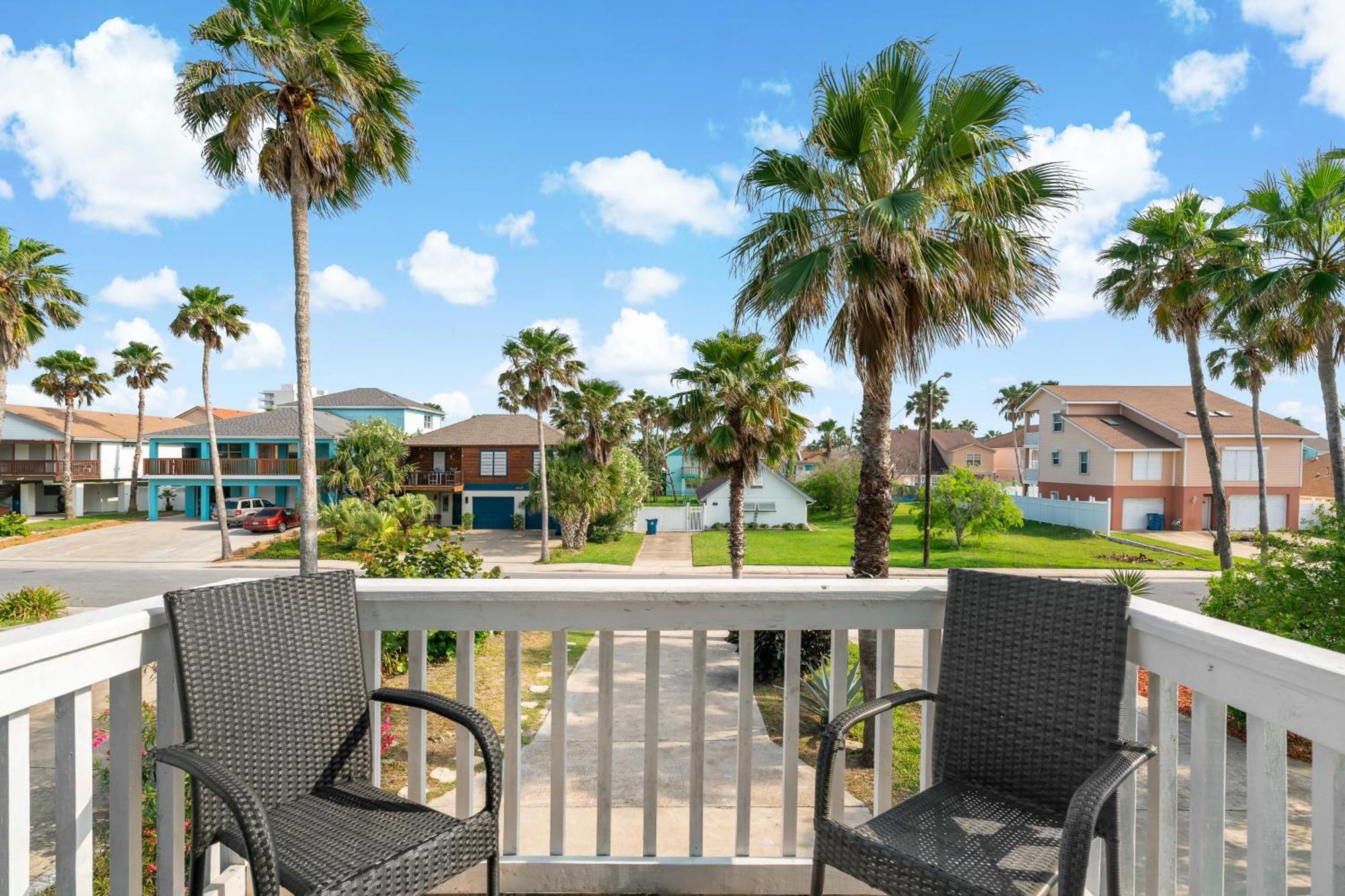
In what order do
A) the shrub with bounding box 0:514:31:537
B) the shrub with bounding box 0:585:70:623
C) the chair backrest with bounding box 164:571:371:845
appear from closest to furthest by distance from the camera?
the chair backrest with bounding box 164:571:371:845, the shrub with bounding box 0:585:70:623, the shrub with bounding box 0:514:31:537

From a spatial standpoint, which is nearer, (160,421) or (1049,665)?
(1049,665)

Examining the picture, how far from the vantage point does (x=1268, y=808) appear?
128 cm

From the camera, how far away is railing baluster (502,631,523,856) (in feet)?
6.40

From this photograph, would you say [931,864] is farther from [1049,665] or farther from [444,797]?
[444,797]

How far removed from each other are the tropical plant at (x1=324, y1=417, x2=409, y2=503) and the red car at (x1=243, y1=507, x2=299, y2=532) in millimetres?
1910

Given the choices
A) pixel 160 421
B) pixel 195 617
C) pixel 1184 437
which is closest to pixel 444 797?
pixel 195 617

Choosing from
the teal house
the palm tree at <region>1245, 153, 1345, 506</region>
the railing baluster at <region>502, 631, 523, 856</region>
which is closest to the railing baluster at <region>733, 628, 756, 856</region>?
Result: the railing baluster at <region>502, 631, 523, 856</region>

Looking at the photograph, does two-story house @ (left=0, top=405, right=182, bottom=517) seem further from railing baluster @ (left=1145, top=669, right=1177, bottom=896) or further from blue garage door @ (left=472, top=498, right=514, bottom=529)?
railing baluster @ (left=1145, top=669, right=1177, bottom=896)

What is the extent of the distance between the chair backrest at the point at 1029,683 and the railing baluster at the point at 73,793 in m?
2.13

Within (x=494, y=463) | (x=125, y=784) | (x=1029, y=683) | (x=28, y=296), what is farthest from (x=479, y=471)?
(x=1029, y=683)

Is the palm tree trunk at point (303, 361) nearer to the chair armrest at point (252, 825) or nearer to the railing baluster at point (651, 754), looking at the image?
the railing baluster at point (651, 754)

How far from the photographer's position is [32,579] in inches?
650

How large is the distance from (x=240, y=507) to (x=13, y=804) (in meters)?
29.9

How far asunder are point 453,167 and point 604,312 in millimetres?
11416
